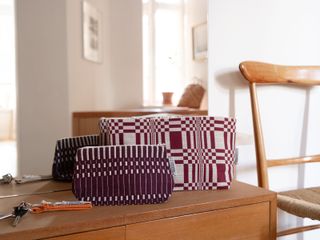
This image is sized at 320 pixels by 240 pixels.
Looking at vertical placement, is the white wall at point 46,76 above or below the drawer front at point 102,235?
above

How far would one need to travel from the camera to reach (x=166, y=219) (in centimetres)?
51

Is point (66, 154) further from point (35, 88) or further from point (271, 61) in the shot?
point (271, 61)

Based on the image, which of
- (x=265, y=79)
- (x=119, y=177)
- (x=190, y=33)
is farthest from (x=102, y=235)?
(x=190, y=33)

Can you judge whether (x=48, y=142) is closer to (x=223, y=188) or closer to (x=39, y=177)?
(x=39, y=177)

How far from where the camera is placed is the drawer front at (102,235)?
17.5 inches

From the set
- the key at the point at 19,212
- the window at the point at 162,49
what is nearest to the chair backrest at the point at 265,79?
the key at the point at 19,212

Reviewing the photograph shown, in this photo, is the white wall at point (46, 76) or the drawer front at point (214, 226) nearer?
the drawer front at point (214, 226)

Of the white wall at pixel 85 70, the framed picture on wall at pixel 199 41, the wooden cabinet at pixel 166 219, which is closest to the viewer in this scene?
the wooden cabinet at pixel 166 219

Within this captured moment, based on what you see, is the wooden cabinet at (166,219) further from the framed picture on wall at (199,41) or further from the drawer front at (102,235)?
the framed picture on wall at (199,41)

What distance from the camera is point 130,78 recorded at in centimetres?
249

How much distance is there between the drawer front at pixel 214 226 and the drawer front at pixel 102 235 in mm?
12

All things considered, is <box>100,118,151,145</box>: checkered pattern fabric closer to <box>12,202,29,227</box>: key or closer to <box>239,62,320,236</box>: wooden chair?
<box>12,202,29,227</box>: key

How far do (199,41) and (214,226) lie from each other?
1962 mm

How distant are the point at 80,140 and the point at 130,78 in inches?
72.3
